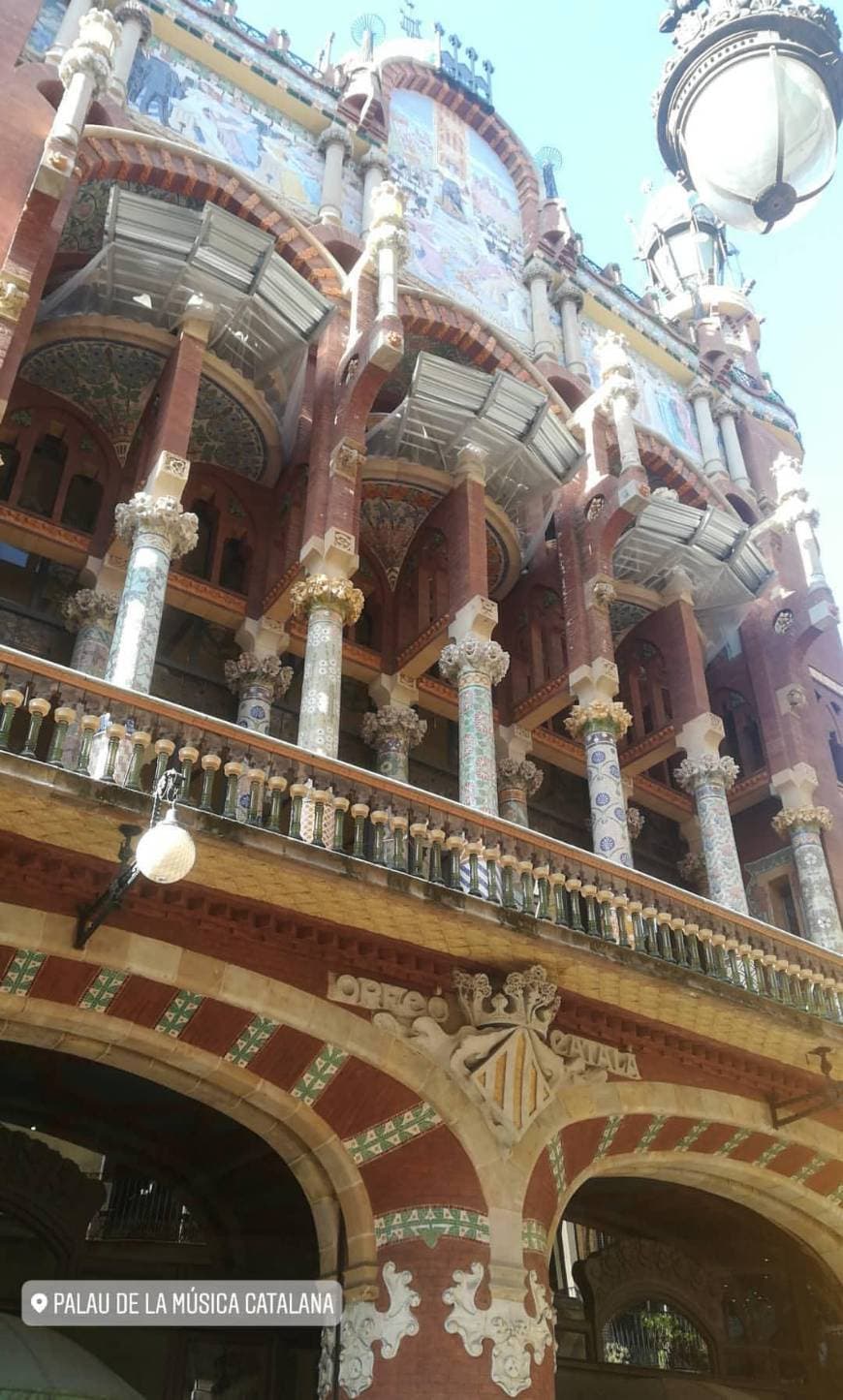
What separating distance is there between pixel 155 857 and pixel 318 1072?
3442 millimetres

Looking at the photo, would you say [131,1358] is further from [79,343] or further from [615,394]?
[615,394]

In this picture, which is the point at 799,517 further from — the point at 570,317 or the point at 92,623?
the point at 92,623

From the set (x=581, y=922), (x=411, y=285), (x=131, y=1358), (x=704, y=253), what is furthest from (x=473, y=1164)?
(x=704, y=253)

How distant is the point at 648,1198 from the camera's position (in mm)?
12898

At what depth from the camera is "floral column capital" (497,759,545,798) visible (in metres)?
14.3

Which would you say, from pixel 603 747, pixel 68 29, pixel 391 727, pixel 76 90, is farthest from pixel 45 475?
pixel 603 747

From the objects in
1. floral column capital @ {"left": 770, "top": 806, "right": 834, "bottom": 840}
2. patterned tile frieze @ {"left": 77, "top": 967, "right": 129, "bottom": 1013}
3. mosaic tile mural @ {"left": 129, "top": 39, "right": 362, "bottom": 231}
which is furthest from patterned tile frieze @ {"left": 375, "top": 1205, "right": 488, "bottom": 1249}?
mosaic tile mural @ {"left": 129, "top": 39, "right": 362, "bottom": 231}

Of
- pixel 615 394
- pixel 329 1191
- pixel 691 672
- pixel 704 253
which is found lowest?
pixel 329 1191

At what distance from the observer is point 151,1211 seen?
440 inches

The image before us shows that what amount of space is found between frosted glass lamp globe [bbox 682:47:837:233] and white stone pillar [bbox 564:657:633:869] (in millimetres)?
6655

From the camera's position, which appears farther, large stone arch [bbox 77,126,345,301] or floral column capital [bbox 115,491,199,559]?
large stone arch [bbox 77,126,345,301]

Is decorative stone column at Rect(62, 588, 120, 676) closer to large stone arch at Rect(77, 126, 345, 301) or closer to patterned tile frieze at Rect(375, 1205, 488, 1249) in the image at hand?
large stone arch at Rect(77, 126, 345, 301)

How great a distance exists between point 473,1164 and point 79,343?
9.17 meters

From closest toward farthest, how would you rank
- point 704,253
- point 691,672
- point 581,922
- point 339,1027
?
point 339,1027
point 581,922
point 691,672
point 704,253
